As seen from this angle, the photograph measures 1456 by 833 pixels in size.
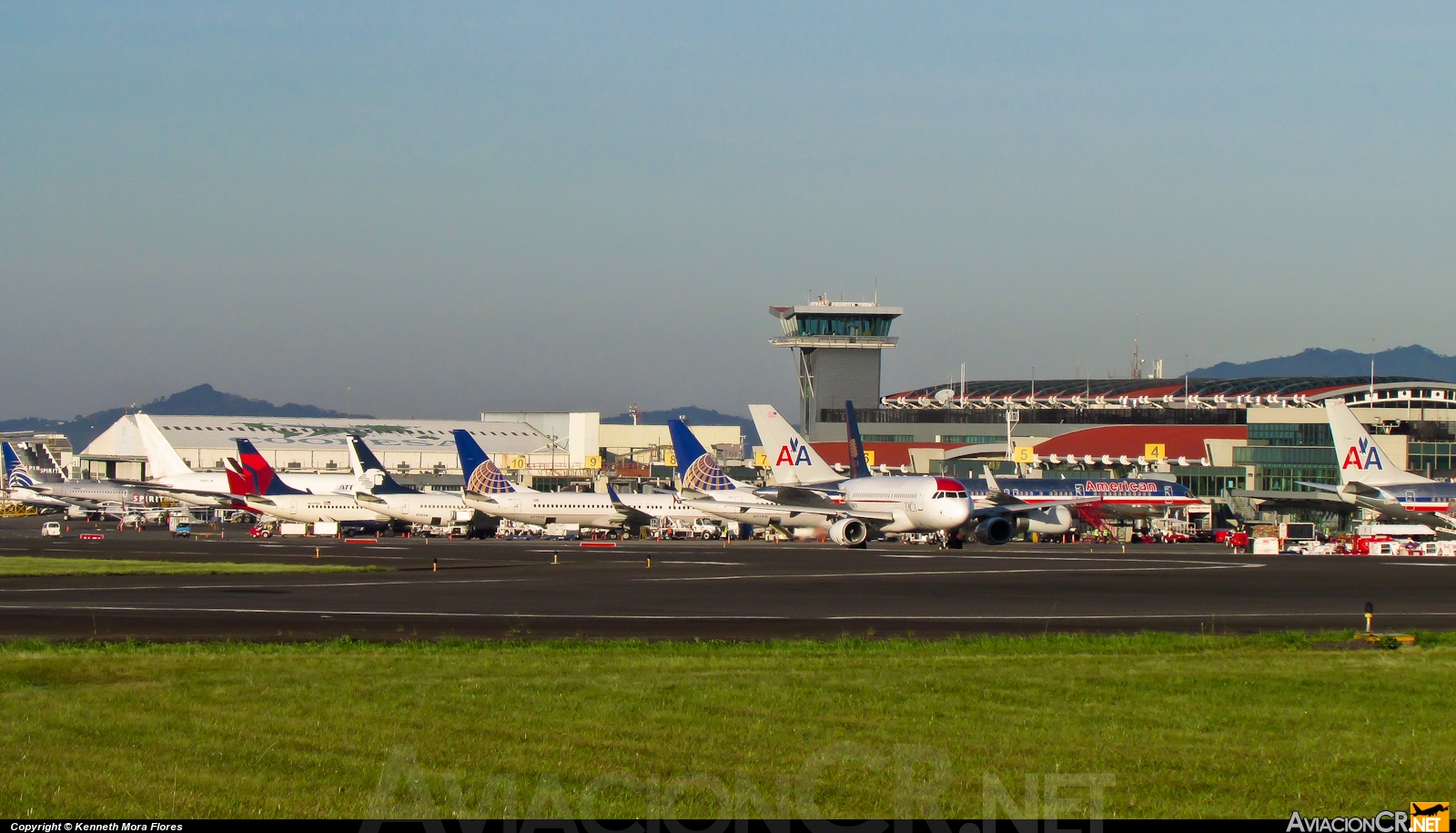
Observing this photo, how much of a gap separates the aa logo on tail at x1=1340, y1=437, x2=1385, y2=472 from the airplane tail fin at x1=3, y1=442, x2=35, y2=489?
358ft

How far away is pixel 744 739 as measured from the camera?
12.9m

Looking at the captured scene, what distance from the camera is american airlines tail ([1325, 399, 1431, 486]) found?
73812 mm

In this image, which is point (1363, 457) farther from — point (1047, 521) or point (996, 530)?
point (996, 530)

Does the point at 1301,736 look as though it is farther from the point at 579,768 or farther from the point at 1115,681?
the point at 579,768

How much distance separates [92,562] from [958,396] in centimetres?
13443

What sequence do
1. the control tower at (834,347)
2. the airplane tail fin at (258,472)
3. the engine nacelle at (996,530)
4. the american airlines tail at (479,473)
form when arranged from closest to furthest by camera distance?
1. the engine nacelle at (996,530)
2. the american airlines tail at (479,473)
3. the airplane tail fin at (258,472)
4. the control tower at (834,347)

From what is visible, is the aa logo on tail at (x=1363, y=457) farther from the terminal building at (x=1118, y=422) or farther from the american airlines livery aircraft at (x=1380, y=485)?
the terminal building at (x=1118, y=422)

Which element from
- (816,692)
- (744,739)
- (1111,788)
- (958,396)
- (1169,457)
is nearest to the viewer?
(1111,788)

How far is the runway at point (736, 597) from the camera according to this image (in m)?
26.6

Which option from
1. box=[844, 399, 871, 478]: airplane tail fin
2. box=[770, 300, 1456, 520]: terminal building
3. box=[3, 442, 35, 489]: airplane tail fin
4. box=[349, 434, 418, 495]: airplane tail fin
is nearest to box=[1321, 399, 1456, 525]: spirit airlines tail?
box=[770, 300, 1456, 520]: terminal building

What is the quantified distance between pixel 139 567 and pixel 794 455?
1569 inches

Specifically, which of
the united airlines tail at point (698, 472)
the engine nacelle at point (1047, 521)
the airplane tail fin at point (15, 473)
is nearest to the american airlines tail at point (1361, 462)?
the engine nacelle at point (1047, 521)

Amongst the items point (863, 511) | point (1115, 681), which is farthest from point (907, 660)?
point (863, 511)

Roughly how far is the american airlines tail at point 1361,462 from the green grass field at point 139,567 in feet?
176
